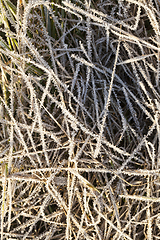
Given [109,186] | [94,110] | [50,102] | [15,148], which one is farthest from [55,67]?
[109,186]

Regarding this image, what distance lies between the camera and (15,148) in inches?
38.3

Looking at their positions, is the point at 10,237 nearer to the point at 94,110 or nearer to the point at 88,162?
the point at 88,162

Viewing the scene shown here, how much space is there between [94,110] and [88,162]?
24cm

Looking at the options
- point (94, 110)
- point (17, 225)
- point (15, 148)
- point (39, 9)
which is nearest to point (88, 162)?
point (94, 110)

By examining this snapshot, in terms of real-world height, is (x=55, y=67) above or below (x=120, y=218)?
above

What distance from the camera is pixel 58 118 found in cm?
97

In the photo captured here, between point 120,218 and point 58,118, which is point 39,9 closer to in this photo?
point 58,118

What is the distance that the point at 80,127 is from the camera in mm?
939

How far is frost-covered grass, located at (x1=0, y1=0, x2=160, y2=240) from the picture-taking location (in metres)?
0.90

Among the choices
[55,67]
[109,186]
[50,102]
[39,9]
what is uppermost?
[39,9]

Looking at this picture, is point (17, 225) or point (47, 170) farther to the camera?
point (17, 225)

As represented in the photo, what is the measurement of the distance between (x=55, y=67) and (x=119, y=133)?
42 cm

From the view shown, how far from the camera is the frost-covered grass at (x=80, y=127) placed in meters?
0.90

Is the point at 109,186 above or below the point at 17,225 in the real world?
above
